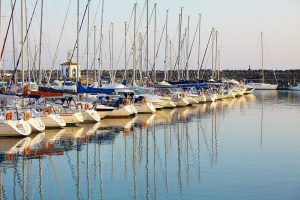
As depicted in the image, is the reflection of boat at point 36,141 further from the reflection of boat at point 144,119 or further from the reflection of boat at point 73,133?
the reflection of boat at point 144,119

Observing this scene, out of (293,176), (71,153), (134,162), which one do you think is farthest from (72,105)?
(293,176)

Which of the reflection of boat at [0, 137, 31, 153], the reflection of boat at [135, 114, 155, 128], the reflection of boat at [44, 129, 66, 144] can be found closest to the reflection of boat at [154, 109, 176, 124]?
the reflection of boat at [135, 114, 155, 128]

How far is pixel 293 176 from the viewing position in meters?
19.0

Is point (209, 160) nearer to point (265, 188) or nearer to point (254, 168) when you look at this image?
point (254, 168)

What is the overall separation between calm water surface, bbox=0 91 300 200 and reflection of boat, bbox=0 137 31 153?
0.14 ft

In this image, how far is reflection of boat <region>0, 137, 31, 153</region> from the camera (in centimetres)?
2325

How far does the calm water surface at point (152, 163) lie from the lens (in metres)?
16.6

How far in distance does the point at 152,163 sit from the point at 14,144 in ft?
23.8

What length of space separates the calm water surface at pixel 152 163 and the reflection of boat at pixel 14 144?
44 millimetres

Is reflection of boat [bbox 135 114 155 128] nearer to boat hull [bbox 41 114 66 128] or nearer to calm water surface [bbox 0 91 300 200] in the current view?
calm water surface [bbox 0 91 300 200]

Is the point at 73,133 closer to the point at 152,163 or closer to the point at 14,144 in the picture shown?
the point at 14,144

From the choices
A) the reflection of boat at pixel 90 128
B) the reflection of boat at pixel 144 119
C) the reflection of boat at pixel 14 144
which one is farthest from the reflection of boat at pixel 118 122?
the reflection of boat at pixel 14 144

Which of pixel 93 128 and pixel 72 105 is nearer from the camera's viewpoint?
pixel 93 128

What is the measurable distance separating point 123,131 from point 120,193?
14.8 metres
